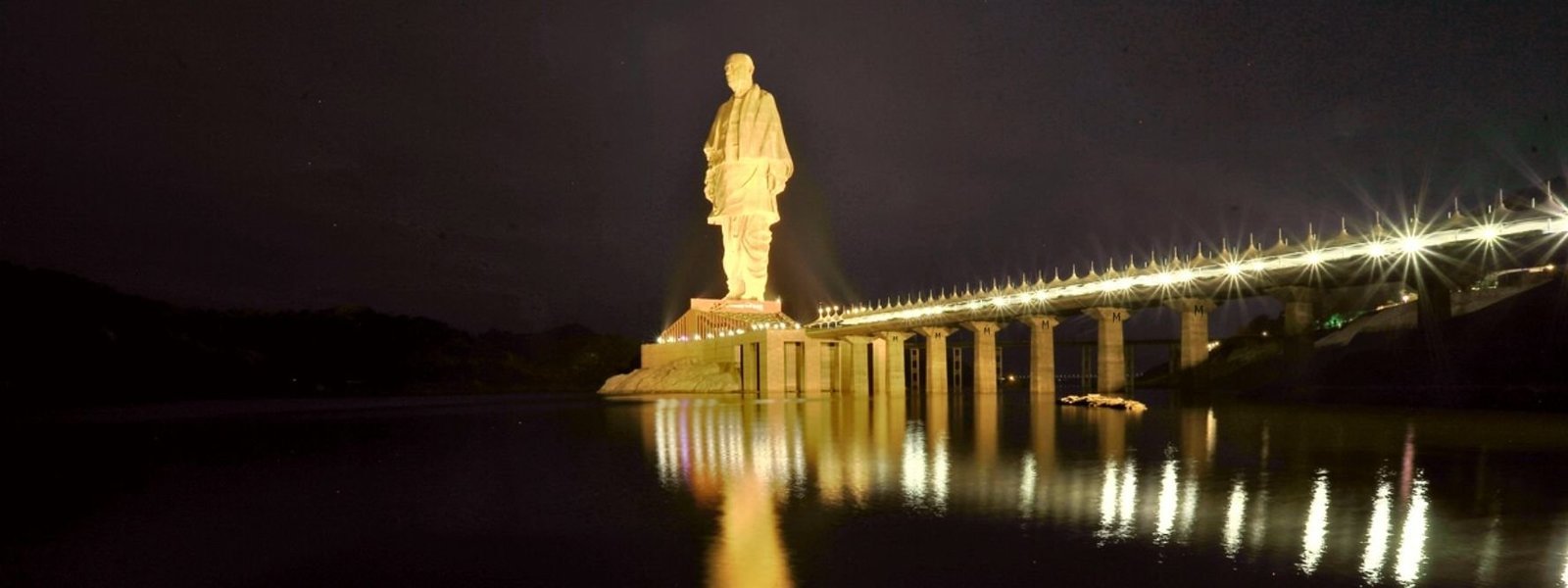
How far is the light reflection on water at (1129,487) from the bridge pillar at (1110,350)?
2777 centimetres

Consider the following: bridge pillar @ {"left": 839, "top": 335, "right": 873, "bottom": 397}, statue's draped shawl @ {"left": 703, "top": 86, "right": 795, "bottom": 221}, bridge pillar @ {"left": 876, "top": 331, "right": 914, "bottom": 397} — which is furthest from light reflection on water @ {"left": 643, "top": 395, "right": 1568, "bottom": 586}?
statue's draped shawl @ {"left": 703, "top": 86, "right": 795, "bottom": 221}

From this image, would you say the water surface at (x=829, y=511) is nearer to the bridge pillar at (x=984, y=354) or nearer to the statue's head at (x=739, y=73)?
the bridge pillar at (x=984, y=354)

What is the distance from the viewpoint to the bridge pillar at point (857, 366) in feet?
321

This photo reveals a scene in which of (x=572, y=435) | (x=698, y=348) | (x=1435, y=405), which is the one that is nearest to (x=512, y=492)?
(x=572, y=435)

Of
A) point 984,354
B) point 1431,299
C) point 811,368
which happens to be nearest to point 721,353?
point 811,368

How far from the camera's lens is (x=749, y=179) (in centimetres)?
13062

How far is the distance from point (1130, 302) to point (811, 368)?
36390mm

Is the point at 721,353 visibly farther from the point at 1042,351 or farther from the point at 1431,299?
the point at 1431,299

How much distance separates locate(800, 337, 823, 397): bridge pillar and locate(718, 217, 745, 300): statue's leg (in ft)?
116

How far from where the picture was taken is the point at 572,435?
131 ft

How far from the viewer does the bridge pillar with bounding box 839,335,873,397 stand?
9775 cm

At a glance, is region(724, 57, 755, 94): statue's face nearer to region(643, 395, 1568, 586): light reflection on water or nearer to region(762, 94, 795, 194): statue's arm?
region(762, 94, 795, 194): statue's arm

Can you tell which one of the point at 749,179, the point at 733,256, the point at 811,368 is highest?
the point at 749,179

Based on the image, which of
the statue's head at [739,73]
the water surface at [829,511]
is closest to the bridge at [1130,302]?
the water surface at [829,511]
